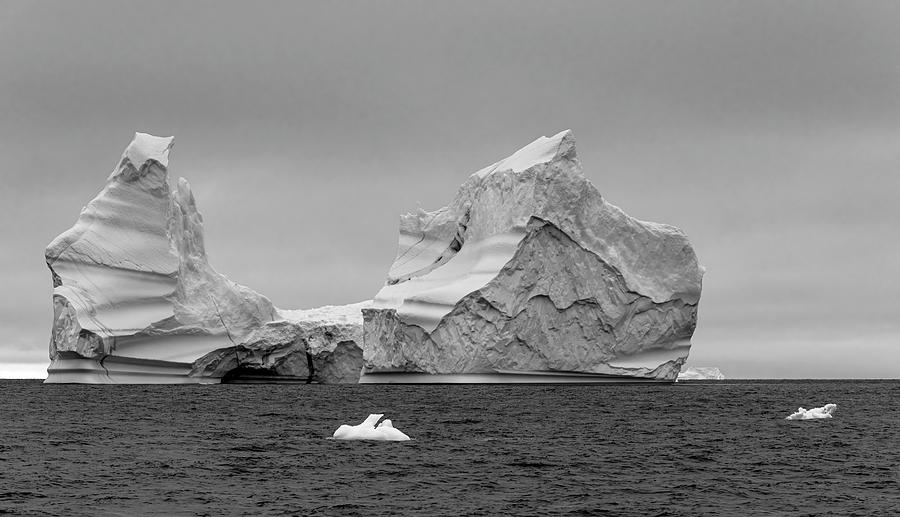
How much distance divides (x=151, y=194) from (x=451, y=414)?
18669 millimetres

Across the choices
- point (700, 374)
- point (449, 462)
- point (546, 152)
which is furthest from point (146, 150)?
point (700, 374)

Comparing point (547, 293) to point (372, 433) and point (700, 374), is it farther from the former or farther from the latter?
point (700, 374)

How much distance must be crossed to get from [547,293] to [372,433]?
19.9 metres

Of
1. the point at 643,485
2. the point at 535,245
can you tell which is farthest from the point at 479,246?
the point at 643,485

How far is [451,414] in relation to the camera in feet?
102

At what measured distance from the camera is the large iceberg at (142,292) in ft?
140

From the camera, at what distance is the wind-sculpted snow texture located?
4175cm

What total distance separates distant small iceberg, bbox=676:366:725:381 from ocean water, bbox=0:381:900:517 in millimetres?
45420

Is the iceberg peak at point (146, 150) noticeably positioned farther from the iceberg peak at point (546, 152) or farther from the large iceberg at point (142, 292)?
the iceberg peak at point (546, 152)

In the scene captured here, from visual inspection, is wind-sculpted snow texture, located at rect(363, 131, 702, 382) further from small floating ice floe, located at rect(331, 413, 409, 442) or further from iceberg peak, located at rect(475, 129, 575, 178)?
small floating ice floe, located at rect(331, 413, 409, 442)

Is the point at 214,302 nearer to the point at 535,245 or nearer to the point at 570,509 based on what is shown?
the point at 535,245

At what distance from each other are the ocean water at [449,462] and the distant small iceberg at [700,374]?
45.4 m

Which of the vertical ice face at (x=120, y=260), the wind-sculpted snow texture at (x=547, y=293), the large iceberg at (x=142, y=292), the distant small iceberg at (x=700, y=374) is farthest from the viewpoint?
the distant small iceberg at (x=700, y=374)

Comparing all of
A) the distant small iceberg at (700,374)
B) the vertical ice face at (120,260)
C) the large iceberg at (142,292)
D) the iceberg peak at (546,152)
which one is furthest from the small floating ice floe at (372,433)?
the distant small iceberg at (700,374)
